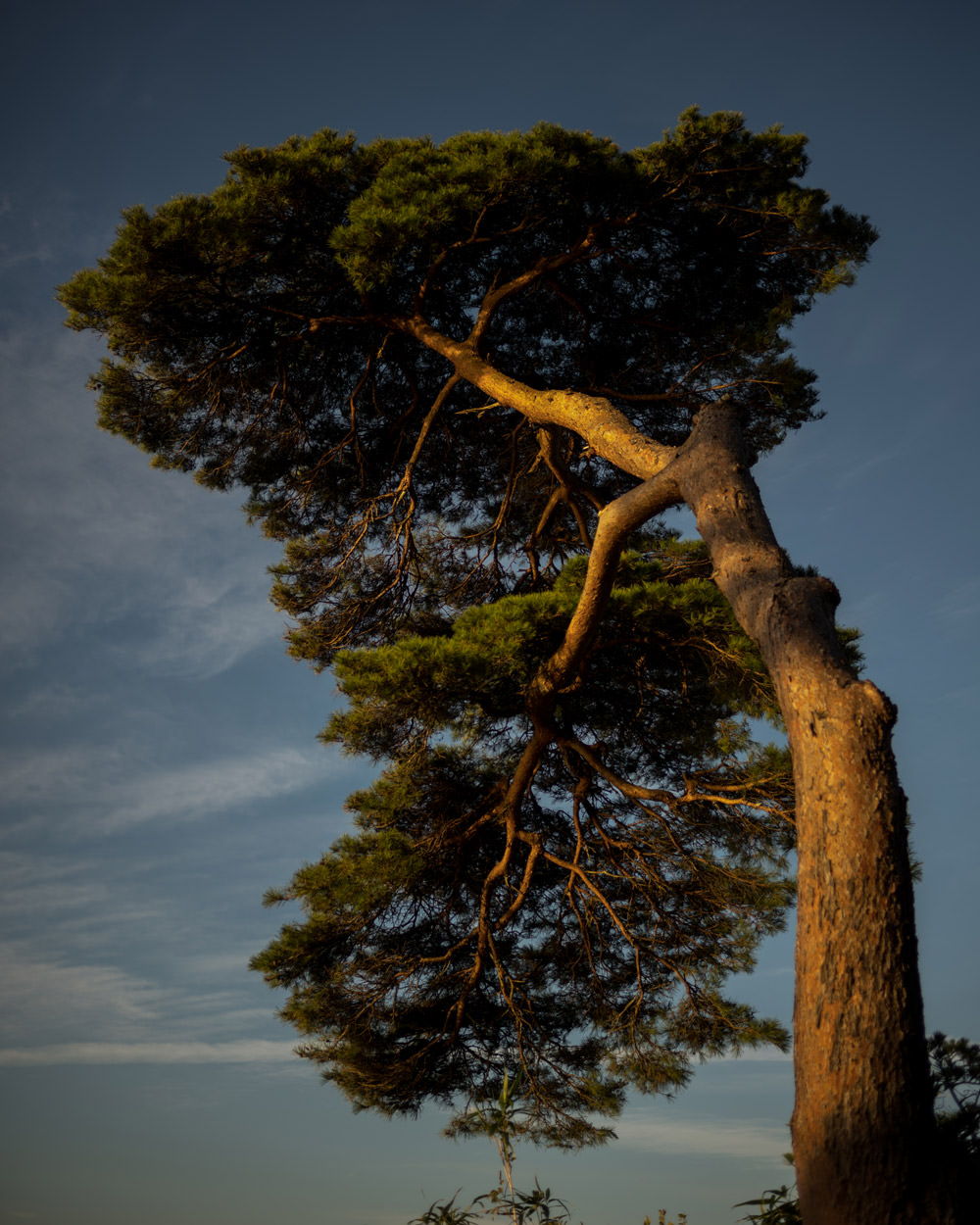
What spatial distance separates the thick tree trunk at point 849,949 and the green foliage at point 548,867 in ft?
5.56

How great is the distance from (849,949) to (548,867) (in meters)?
4.65

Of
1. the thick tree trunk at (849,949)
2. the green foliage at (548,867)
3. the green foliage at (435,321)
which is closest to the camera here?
the thick tree trunk at (849,949)

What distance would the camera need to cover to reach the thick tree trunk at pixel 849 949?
9.06ft

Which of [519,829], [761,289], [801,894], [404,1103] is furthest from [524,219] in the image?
[404,1103]

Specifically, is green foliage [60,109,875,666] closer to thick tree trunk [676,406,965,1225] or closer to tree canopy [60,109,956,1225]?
tree canopy [60,109,956,1225]

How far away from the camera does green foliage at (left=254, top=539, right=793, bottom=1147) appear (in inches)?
220

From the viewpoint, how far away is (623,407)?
814 centimetres

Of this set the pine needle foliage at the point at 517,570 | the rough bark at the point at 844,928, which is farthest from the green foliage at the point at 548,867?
the rough bark at the point at 844,928

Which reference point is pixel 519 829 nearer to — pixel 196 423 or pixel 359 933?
pixel 359 933

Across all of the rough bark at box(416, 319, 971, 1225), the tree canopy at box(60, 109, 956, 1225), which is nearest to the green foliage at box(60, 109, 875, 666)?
the tree canopy at box(60, 109, 956, 1225)

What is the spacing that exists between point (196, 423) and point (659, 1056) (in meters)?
6.30

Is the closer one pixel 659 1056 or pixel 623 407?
pixel 659 1056

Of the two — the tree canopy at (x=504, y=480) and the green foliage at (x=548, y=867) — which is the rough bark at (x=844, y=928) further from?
the green foliage at (x=548, y=867)

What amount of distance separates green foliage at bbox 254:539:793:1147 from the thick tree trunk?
1694mm
